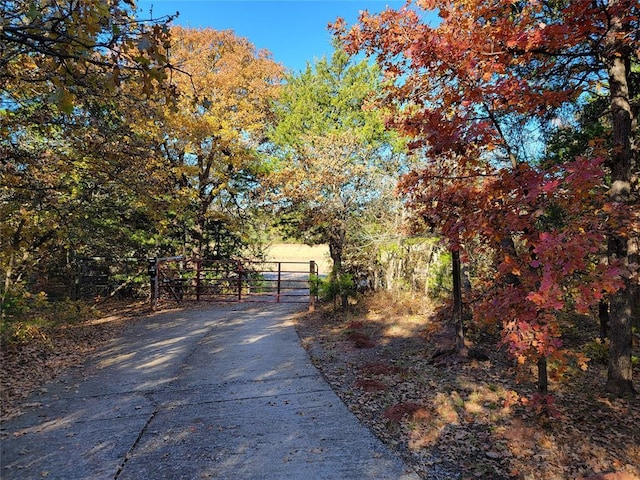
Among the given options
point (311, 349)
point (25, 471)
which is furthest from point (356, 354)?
point (25, 471)

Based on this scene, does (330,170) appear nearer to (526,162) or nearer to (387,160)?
(387,160)

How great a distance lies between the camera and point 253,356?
21.1 ft

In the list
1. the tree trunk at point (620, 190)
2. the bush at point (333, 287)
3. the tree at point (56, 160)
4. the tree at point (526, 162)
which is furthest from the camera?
the bush at point (333, 287)

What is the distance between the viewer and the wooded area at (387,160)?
10.4 ft

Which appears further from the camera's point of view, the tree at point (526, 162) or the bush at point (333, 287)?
the bush at point (333, 287)

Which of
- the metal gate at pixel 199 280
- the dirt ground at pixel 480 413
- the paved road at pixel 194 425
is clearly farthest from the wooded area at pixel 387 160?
the paved road at pixel 194 425

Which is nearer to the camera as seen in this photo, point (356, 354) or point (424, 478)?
point (424, 478)

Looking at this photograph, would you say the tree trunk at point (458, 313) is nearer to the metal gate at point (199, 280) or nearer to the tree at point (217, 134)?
the metal gate at point (199, 280)

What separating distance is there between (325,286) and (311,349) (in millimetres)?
4092

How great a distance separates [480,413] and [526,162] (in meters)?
2.71

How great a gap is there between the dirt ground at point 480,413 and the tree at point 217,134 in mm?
7774

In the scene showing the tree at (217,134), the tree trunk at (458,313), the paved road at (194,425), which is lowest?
the paved road at (194,425)

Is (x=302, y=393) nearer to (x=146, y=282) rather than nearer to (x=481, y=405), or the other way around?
(x=481, y=405)

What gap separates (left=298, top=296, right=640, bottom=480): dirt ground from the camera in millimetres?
3213
